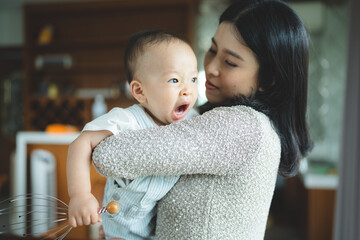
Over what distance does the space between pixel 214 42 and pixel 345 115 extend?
1.58 m

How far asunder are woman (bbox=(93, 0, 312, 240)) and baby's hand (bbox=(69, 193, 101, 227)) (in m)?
0.08

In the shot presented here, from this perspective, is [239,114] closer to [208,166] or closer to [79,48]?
[208,166]

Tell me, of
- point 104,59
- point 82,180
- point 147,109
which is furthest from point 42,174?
point 82,180

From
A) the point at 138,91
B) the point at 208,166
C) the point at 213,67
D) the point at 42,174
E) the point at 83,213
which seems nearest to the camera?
the point at 83,213

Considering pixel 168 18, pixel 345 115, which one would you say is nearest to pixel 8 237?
pixel 345 115

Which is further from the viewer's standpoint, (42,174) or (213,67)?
(42,174)

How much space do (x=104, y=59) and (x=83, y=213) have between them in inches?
155

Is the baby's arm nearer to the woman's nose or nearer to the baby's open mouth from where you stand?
the baby's open mouth

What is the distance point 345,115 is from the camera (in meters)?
2.10

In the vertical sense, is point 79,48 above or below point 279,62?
above

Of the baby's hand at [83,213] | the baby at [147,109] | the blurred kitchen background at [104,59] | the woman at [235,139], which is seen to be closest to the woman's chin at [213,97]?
the woman at [235,139]

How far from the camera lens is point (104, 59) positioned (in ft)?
14.0

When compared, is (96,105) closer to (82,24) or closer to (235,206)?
(82,24)

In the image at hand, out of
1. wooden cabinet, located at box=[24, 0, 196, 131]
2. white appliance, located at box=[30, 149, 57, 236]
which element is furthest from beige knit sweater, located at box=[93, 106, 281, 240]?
wooden cabinet, located at box=[24, 0, 196, 131]
